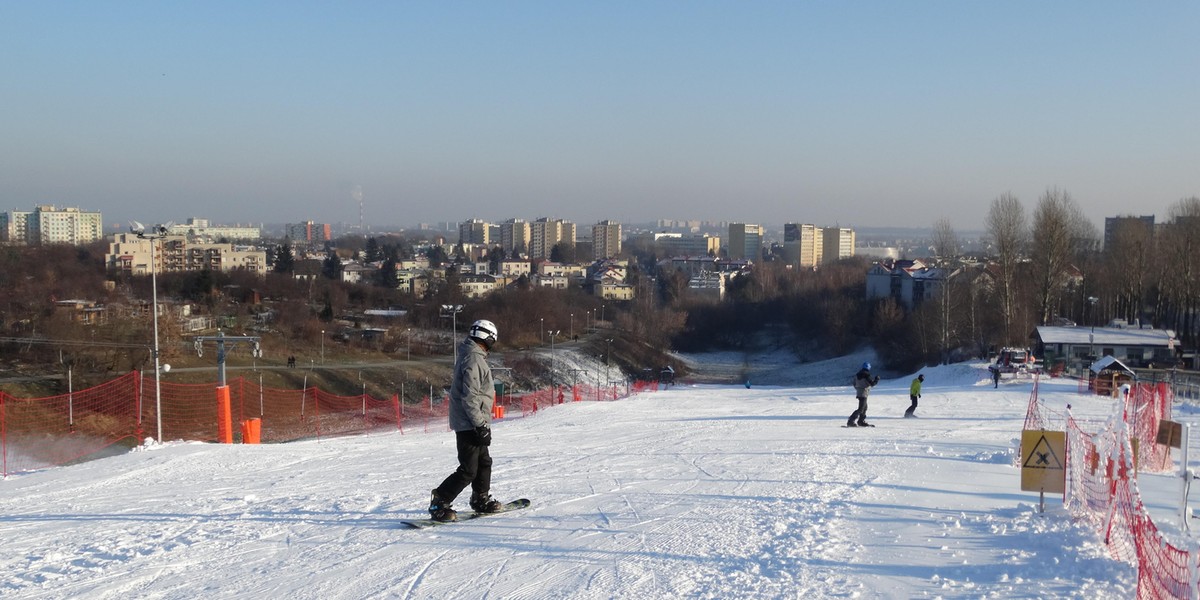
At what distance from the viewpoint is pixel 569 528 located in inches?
313

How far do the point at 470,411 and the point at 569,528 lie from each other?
52.3 inches

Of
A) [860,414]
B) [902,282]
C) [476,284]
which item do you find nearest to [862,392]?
[860,414]

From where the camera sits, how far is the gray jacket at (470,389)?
A: 782 cm

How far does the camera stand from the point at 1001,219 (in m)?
62.2

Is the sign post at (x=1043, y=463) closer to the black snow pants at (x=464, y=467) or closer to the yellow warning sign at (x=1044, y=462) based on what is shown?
the yellow warning sign at (x=1044, y=462)

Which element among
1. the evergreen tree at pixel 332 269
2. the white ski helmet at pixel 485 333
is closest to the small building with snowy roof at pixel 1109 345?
the white ski helmet at pixel 485 333

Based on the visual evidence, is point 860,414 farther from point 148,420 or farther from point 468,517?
point 148,420

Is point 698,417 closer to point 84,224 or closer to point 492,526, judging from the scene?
point 492,526

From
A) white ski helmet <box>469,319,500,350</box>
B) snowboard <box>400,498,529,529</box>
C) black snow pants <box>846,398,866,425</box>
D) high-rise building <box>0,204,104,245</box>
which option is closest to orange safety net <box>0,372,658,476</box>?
black snow pants <box>846,398,866,425</box>

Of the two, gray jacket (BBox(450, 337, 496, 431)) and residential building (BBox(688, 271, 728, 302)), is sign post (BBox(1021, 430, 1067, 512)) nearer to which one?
gray jacket (BBox(450, 337, 496, 431))

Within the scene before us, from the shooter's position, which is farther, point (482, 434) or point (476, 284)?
point (476, 284)

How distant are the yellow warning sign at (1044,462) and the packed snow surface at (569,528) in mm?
253

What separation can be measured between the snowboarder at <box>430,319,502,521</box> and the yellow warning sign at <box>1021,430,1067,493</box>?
505 centimetres

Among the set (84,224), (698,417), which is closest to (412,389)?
(698,417)
